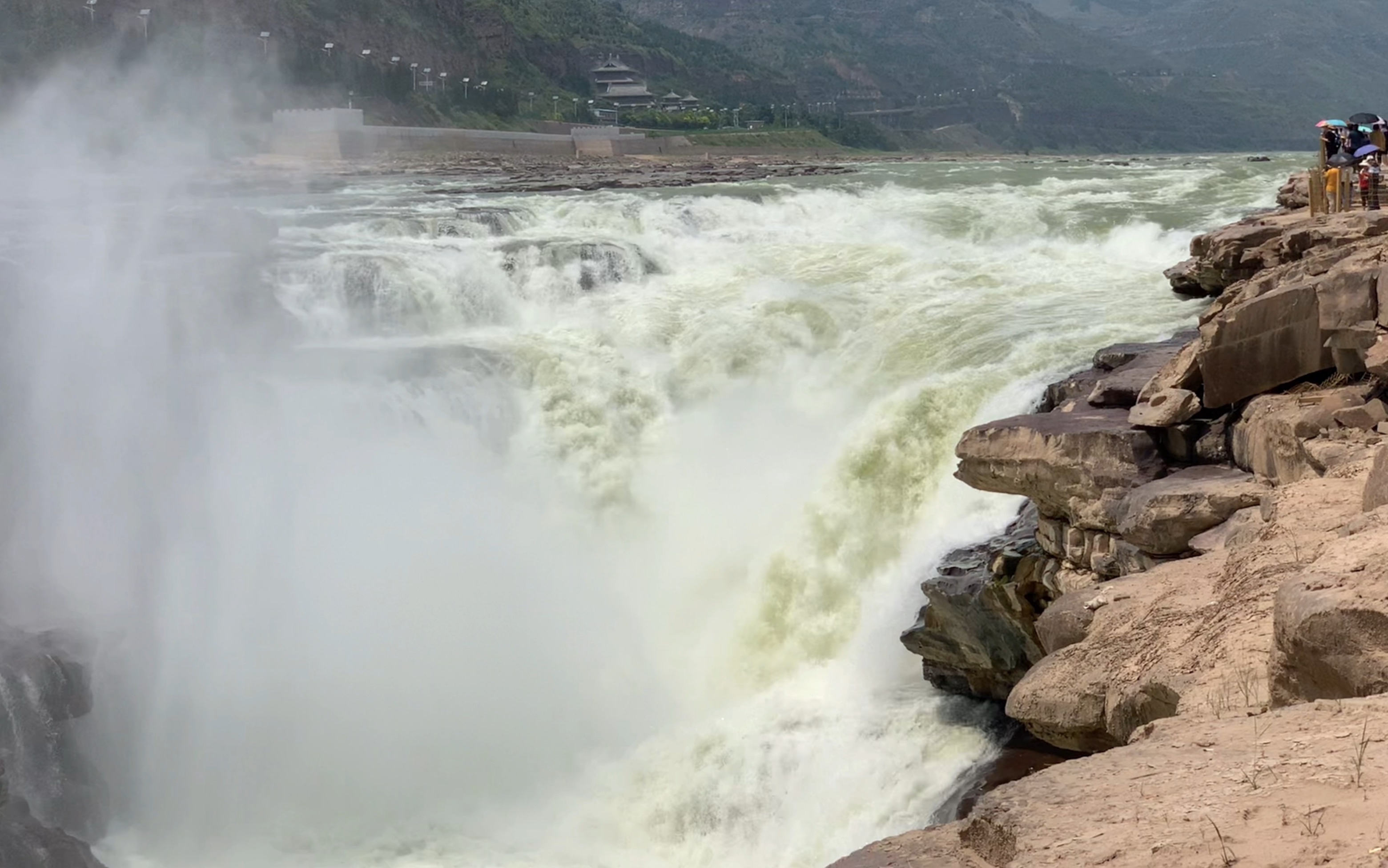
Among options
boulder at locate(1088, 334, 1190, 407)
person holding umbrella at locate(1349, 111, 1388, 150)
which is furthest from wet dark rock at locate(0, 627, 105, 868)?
person holding umbrella at locate(1349, 111, 1388, 150)

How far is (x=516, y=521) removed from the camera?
50.3ft

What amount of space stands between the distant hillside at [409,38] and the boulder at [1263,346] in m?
55.6

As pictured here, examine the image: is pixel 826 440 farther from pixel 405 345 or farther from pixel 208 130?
pixel 208 130

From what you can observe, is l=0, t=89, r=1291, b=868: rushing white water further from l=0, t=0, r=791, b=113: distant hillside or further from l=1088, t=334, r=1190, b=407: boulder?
l=0, t=0, r=791, b=113: distant hillside

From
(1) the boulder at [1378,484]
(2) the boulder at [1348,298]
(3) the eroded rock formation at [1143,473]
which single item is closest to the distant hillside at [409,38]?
(3) the eroded rock formation at [1143,473]

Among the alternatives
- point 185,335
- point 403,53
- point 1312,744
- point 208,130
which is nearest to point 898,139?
point 403,53

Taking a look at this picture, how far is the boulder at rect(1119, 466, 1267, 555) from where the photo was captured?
820cm

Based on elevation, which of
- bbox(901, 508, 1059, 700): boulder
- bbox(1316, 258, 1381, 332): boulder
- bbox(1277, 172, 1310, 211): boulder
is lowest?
bbox(901, 508, 1059, 700): boulder

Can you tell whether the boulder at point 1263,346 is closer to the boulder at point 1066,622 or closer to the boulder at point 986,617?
the boulder at point 986,617

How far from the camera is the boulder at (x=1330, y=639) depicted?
4.79m

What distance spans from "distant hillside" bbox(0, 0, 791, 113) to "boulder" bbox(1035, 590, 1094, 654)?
56408mm

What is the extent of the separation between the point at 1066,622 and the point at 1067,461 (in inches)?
78.8

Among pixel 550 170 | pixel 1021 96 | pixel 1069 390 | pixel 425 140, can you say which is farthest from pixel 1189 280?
pixel 1021 96

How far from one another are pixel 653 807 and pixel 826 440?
5.65 meters
